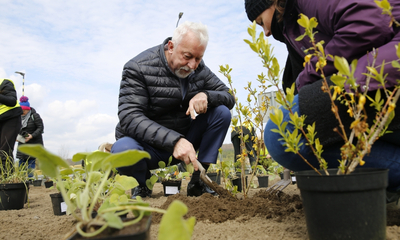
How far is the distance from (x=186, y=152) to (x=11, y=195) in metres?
1.85

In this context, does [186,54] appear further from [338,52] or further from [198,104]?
[338,52]

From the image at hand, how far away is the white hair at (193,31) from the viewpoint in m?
2.55

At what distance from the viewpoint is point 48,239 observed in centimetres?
145

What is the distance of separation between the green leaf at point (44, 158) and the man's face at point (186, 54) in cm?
198

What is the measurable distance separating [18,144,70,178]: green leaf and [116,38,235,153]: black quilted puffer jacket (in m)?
1.58

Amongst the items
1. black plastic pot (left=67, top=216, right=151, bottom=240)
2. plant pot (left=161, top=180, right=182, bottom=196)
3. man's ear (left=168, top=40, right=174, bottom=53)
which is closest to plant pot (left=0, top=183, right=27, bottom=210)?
plant pot (left=161, top=180, right=182, bottom=196)

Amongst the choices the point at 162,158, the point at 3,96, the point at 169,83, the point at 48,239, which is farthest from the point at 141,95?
the point at 3,96

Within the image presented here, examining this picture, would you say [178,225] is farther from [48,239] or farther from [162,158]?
[162,158]

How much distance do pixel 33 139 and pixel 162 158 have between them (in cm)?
494

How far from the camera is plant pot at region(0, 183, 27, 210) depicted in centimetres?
253

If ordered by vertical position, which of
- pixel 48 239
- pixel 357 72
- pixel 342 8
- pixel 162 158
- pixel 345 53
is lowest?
pixel 48 239

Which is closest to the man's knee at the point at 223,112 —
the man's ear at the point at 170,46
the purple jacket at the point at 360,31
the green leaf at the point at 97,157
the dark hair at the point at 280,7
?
the man's ear at the point at 170,46

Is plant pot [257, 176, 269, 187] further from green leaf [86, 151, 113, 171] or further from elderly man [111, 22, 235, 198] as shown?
green leaf [86, 151, 113, 171]

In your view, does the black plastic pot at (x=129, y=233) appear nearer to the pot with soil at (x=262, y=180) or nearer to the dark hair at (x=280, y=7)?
the dark hair at (x=280, y=7)
